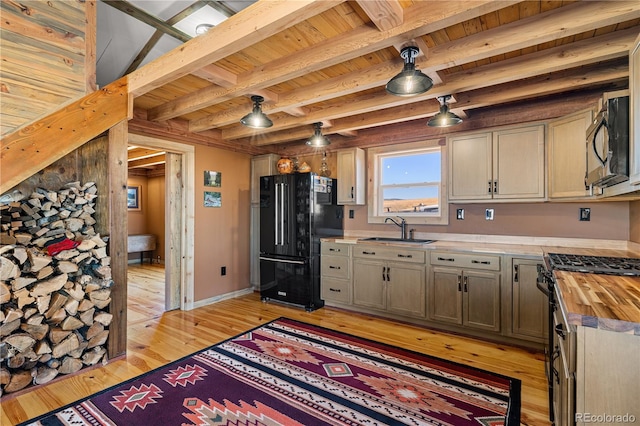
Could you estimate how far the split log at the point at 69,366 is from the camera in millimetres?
2395

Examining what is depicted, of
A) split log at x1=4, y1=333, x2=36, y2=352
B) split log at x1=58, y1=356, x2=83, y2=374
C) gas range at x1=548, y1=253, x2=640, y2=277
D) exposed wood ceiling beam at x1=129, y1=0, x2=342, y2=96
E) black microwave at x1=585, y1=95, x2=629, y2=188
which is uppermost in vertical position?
exposed wood ceiling beam at x1=129, y1=0, x2=342, y2=96

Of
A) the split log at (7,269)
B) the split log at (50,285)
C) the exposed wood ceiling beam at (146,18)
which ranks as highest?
the exposed wood ceiling beam at (146,18)

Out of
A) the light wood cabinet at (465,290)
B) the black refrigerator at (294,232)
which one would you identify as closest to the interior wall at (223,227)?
the black refrigerator at (294,232)

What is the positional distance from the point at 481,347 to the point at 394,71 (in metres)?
2.60

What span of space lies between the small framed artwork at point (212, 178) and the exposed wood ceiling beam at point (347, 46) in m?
1.32

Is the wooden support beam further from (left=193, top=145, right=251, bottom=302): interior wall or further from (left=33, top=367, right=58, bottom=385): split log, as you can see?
(left=193, top=145, right=251, bottom=302): interior wall

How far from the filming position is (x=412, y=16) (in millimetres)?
1795

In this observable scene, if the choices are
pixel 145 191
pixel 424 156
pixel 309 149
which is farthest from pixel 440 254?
pixel 145 191

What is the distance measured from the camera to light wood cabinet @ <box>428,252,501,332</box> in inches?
119

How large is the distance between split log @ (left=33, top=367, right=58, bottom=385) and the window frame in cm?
358

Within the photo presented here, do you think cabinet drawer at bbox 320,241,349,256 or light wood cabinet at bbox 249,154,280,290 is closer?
cabinet drawer at bbox 320,241,349,256

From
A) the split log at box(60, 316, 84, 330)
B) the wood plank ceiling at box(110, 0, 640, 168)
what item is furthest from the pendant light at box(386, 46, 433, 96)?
the split log at box(60, 316, 84, 330)

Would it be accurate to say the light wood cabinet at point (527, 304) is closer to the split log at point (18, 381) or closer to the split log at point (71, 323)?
the split log at point (71, 323)

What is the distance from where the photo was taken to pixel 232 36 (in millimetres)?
1884
